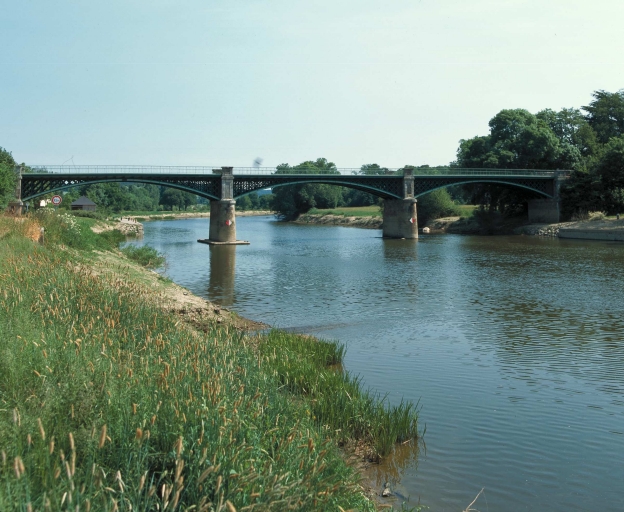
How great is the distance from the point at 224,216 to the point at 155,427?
6093 cm

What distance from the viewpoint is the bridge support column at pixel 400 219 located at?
7256cm

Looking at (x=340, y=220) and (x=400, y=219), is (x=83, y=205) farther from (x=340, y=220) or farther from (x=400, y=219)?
(x=400, y=219)

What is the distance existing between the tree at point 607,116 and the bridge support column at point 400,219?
138 feet

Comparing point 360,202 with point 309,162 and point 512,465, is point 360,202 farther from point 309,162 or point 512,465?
point 512,465

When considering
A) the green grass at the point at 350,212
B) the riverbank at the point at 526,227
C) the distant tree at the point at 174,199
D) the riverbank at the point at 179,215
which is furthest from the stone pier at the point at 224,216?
the distant tree at the point at 174,199

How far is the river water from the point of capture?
876cm

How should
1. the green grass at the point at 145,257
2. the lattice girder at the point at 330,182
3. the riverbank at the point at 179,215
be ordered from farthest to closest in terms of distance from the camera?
Result: the riverbank at the point at 179,215
the lattice girder at the point at 330,182
the green grass at the point at 145,257

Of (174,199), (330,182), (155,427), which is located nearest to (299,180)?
(330,182)

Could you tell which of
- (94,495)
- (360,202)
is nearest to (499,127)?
(360,202)

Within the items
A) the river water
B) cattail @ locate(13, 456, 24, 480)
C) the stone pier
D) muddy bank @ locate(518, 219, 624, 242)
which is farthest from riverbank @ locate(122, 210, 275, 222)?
cattail @ locate(13, 456, 24, 480)

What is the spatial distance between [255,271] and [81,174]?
32056mm

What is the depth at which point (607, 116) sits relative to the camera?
4013 inches

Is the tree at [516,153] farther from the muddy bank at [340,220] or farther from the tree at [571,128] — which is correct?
the muddy bank at [340,220]

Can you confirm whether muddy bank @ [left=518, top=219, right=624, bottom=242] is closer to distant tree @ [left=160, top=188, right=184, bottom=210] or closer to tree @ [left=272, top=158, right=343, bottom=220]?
tree @ [left=272, top=158, right=343, bottom=220]
